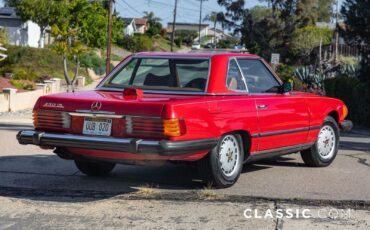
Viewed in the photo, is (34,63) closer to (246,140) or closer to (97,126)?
(246,140)

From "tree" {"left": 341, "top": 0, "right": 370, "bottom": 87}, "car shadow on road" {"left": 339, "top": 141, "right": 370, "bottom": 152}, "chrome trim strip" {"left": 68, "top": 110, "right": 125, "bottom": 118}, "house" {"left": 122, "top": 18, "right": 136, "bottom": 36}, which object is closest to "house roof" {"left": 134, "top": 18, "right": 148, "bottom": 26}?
"house" {"left": 122, "top": 18, "right": 136, "bottom": 36}

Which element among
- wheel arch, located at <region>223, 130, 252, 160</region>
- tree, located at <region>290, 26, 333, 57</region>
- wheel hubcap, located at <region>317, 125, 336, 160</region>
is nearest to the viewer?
wheel arch, located at <region>223, 130, 252, 160</region>

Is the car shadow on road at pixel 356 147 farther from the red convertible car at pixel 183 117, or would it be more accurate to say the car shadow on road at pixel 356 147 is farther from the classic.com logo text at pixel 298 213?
the classic.com logo text at pixel 298 213

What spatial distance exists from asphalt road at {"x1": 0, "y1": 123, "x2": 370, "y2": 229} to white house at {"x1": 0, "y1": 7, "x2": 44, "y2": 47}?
47976 millimetres

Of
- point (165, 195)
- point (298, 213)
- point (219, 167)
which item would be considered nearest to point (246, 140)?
point (219, 167)

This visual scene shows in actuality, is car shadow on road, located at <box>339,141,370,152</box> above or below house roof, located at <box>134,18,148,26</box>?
below

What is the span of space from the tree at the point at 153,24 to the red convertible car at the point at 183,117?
82913 mm

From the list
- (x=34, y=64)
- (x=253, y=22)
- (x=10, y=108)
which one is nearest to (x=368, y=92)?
(x=10, y=108)

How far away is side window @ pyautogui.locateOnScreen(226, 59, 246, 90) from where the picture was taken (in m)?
7.40

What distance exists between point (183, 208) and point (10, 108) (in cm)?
1925

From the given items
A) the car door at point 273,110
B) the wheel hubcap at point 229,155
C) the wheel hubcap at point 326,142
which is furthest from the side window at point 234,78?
the wheel hubcap at point 326,142

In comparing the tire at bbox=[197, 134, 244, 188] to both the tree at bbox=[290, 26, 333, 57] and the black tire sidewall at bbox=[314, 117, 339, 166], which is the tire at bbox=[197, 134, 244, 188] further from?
the tree at bbox=[290, 26, 333, 57]

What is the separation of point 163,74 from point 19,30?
166ft

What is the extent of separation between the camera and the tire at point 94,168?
7957 mm
